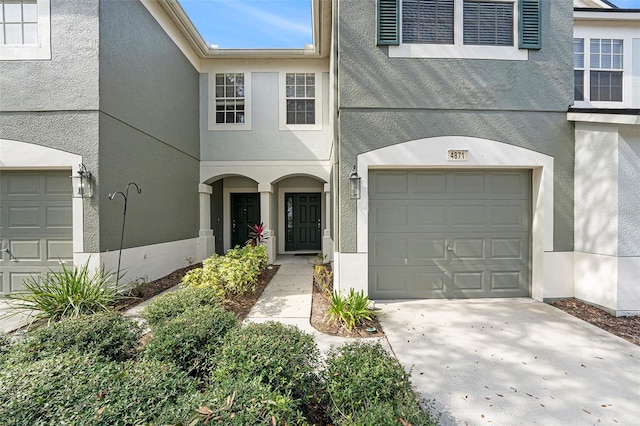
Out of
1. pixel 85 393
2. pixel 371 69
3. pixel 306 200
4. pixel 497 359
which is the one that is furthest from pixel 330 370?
pixel 306 200

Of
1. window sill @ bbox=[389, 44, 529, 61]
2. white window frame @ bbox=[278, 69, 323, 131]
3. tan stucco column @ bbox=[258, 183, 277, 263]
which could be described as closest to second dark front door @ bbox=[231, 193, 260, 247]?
tan stucco column @ bbox=[258, 183, 277, 263]

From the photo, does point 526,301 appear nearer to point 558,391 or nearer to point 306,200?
point 558,391

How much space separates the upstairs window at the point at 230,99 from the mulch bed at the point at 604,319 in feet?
29.5

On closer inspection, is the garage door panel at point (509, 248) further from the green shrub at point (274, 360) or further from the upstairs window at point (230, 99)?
the upstairs window at point (230, 99)

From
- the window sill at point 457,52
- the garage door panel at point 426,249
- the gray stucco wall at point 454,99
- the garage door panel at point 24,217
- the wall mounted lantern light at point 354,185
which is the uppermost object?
the window sill at point 457,52

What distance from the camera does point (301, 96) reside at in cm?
895

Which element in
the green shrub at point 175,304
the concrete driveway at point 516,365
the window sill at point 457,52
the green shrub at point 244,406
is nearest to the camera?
the green shrub at point 244,406

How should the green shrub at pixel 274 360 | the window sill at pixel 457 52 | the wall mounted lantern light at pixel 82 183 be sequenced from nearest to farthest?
1. the green shrub at pixel 274 360
2. the window sill at pixel 457 52
3. the wall mounted lantern light at pixel 82 183

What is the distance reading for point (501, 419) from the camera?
7.86 feet

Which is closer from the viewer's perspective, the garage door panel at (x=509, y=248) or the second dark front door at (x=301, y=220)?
the garage door panel at (x=509, y=248)

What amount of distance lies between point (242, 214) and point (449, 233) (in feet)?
25.4

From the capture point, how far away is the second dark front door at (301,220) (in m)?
10.8

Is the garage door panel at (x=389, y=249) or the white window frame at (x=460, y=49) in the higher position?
the white window frame at (x=460, y=49)

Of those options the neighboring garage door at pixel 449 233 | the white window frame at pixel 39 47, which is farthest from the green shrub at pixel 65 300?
the neighboring garage door at pixel 449 233
